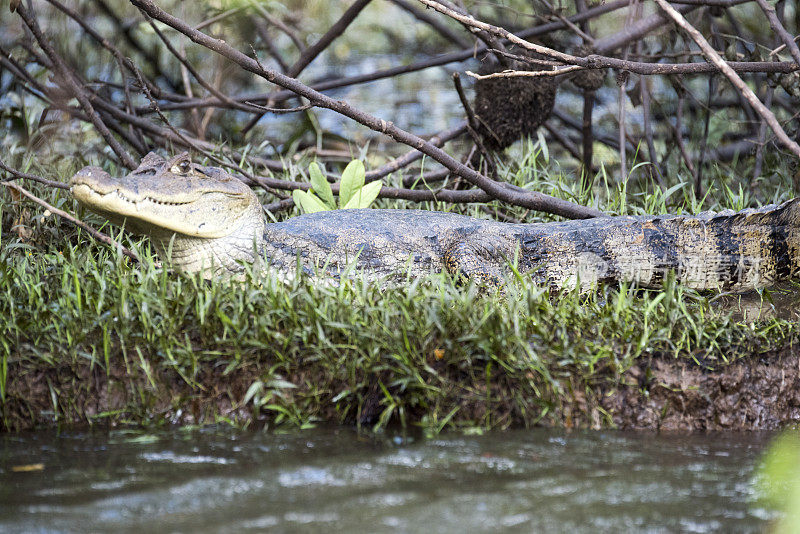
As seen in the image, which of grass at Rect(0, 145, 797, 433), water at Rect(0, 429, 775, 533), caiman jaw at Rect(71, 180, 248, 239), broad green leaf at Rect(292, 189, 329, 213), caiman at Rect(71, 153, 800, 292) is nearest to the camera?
water at Rect(0, 429, 775, 533)

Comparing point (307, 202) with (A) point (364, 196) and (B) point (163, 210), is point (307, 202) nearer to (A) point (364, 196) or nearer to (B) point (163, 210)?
(A) point (364, 196)

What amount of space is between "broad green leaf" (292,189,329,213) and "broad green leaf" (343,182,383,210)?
0.19 meters

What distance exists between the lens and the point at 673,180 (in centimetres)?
661

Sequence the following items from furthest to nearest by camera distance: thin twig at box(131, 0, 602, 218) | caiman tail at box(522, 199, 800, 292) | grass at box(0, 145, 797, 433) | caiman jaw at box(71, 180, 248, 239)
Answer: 1. caiman tail at box(522, 199, 800, 292)
2. thin twig at box(131, 0, 602, 218)
3. caiman jaw at box(71, 180, 248, 239)
4. grass at box(0, 145, 797, 433)

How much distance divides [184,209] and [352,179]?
1.48 meters

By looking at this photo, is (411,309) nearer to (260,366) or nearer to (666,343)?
(260,366)

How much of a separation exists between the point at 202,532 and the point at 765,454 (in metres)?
2.04

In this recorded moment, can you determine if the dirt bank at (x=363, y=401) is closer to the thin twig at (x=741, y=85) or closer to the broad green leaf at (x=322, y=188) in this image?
the thin twig at (x=741, y=85)

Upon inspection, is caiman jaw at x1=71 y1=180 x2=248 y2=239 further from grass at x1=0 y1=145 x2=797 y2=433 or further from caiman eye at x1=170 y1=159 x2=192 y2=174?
grass at x1=0 y1=145 x2=797 y2=433

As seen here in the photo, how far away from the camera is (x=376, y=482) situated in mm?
2420

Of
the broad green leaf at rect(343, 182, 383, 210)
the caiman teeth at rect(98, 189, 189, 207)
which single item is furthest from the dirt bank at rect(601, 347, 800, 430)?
the broad green leaf at rect(343, 182, 383, 210)

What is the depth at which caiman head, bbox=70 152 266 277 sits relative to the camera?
3643mm

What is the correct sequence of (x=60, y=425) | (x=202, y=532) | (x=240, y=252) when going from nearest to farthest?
(x=202, y=532) → (x=60, y=425) → (x=240, y=252)

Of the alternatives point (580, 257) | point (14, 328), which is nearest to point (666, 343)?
point (580, 257)
